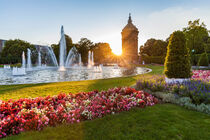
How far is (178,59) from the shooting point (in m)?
7.96

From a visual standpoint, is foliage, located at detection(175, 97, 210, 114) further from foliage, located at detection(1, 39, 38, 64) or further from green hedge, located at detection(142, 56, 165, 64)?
foliage, located at detection(1, 39, 38, 64)

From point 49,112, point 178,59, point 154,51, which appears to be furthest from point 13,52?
point 178,59

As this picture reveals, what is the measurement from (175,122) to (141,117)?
93 centimetres

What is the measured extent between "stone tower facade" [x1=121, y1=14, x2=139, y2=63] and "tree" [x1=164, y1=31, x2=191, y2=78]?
43068 millimetres

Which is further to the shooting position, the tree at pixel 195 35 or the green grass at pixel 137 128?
the tree at pixel 195 35

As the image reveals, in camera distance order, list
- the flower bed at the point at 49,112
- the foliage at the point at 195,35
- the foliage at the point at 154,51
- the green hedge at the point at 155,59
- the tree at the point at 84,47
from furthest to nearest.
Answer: the tree at the point at 84,47
the foliage at the point at 154,51
the green hedge at the point at 155,59
the foliage at the point at 195,35
the flower bed at the point at 49,112

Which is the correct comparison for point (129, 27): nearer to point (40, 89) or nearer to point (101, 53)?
point (101, 53)

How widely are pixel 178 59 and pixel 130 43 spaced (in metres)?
44.1

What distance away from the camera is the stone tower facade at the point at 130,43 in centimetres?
5028

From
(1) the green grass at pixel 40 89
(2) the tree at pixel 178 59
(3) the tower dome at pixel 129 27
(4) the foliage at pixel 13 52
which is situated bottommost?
(1) the green grass at pixel 40 89

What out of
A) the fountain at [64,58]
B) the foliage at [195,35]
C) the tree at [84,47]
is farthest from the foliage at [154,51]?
the fountain at [64,58]

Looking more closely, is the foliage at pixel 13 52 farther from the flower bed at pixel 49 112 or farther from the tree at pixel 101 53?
the flower bed at pixel 49 112

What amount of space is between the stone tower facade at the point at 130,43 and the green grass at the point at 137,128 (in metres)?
47.8

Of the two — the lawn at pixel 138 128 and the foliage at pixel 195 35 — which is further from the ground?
the foliage at pixel 195 35
